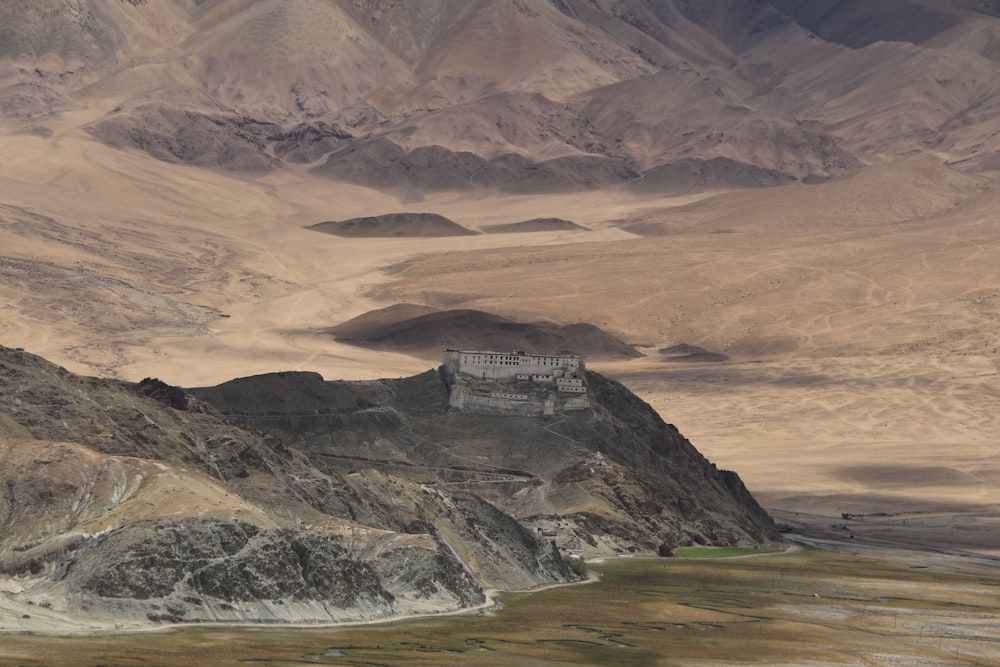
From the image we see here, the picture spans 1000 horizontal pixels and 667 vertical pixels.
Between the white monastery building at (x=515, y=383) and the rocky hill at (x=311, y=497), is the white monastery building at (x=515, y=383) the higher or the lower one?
the higher one

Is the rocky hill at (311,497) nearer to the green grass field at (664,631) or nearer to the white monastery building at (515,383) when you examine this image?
the white monastery building at (515,383)

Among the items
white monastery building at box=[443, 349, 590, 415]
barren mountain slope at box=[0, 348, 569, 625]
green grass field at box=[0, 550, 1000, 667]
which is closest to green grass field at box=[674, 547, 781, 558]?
green grass field at box=[0, 550, 1000, 667]

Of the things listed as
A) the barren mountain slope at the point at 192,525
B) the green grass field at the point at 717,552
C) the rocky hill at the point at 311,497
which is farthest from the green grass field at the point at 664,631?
the green grass field at the point at 717,552

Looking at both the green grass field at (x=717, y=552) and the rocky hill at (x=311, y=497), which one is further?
the green grass field at (x=717, y=552)

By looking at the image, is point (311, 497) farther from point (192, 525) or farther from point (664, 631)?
point (664, 631)

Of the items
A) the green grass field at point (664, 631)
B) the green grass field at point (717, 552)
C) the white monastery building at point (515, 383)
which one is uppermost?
the white monastery building at point (515, 383)

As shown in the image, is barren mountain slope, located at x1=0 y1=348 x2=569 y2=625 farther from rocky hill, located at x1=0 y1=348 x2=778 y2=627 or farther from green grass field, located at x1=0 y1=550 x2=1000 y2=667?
green grass field, located at x1=0 y1=550 x2=1000 y2=667
